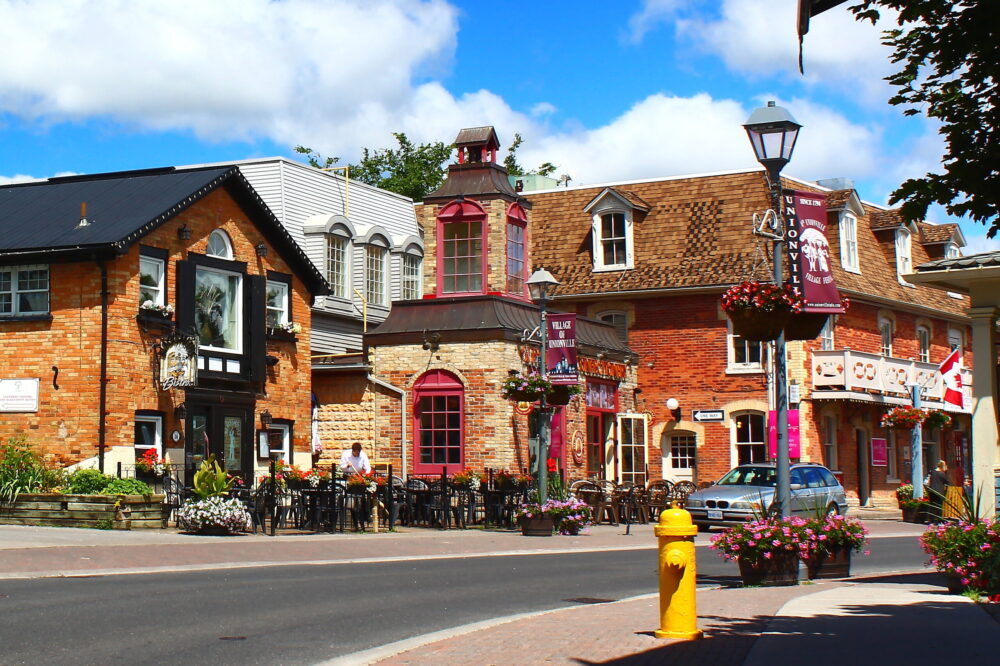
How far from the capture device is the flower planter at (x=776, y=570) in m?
14.6

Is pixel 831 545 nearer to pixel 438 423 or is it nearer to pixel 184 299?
pixel 184 299

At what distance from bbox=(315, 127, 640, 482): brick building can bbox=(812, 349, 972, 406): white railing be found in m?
7.20

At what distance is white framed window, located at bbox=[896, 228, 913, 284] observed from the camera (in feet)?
139

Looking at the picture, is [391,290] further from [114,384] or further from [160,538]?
[160,538]

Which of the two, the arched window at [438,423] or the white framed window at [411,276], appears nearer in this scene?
the arched window at [438,423]

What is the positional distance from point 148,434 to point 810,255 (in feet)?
49.9

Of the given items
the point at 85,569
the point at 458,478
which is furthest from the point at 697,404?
the point at 85,569

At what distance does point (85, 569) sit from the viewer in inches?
637

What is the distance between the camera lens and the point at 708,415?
3759 cm

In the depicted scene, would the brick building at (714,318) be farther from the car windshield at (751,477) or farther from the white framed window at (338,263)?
the car windshield at (751,477)

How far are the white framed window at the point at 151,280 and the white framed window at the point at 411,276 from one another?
12.5 metres

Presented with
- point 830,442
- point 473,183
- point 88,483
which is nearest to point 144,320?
point 88,483

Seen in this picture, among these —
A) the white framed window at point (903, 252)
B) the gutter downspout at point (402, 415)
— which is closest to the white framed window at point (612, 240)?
the white framed window at point (903, 252)

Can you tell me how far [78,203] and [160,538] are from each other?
976cm
